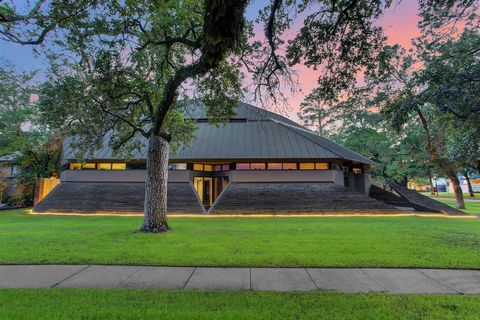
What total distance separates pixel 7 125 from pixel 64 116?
22.0m

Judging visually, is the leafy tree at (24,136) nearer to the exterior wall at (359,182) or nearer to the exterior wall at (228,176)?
the exterior wall at (228,176)

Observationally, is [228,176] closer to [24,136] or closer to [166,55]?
[166,55]

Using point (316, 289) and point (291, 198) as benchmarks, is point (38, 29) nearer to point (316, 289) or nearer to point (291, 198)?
point (316, 289)

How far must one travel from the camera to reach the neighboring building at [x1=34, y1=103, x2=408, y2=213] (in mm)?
18938

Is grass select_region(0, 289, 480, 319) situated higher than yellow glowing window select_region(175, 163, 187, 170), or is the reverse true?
yellow glowing window select_region(175, 163, 187, 170)

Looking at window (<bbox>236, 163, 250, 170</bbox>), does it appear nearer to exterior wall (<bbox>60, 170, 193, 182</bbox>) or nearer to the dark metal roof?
the dark metal roof

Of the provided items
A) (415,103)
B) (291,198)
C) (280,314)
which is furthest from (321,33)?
(291,198)

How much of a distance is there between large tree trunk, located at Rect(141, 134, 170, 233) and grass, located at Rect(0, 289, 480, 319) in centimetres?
621

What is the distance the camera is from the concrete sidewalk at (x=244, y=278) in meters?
4.56

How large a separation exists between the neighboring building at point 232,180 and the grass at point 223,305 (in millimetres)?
14414

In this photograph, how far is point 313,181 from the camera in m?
20.3

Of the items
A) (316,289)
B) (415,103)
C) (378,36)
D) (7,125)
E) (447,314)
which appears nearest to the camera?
(447,314)

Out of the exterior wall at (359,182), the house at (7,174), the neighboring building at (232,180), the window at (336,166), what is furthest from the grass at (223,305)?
the house at (7,174)

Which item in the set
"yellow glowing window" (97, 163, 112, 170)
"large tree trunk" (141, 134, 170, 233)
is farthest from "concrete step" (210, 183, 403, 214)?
"yellow glowing window" (97, 163, 112, 170)
